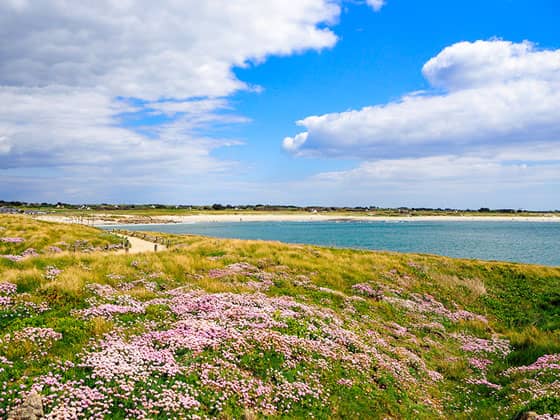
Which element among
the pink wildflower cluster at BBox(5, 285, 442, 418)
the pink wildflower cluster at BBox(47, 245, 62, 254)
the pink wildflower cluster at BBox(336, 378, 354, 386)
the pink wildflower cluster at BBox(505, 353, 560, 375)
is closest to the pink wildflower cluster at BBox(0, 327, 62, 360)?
the pink wildflower cluster at BBox(5, 285, 442, 418)

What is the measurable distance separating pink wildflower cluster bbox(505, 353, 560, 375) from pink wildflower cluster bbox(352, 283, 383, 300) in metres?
10.1

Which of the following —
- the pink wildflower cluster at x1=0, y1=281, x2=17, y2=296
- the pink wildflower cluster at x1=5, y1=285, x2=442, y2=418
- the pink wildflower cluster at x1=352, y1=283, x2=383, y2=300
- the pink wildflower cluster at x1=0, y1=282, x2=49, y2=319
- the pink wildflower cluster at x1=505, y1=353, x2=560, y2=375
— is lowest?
the pink wildflower cluster at x1=505, y1=353, x2=560, y2=375

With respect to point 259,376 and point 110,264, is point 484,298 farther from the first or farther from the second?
point 110,264

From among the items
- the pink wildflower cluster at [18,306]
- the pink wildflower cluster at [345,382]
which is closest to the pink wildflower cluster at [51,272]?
the pink wildflower cluster at [18,306]

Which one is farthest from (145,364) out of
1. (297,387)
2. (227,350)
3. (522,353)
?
(522,353)

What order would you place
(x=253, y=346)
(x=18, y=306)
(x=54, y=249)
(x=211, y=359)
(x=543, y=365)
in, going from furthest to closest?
(x=54, y=249) < (x=543, y=365) < (x=18, y=306) < (x=253, y=346) < (x=211, y=359)

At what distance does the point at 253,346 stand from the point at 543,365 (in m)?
13.1

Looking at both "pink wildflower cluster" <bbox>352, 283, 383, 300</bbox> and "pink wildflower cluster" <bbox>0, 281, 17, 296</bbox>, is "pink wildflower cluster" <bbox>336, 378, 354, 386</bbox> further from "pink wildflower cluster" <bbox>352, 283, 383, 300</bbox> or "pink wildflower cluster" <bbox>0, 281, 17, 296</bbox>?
"pink wildflower cluster" <bbox>0, 281, 17, 296</bbox>

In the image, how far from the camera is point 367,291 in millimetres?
26531

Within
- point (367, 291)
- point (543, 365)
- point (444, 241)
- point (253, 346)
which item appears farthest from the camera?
point (444, 241)

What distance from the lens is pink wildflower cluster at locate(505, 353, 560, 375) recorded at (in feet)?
50.1

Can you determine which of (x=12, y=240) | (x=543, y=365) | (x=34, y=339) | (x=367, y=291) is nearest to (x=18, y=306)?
(x=34, y=339)

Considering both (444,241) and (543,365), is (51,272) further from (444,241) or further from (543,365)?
(444,241)

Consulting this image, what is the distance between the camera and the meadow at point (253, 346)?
31.1 feet
